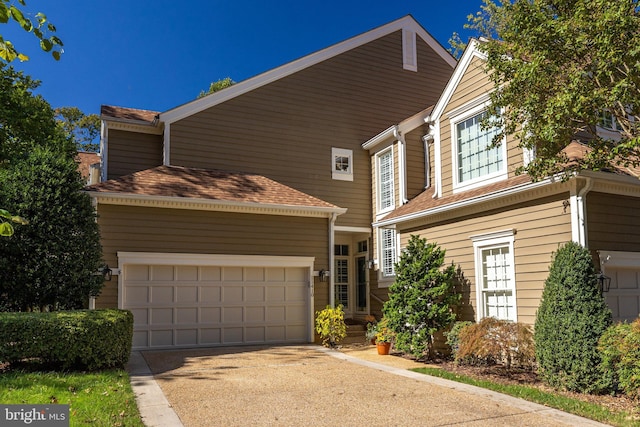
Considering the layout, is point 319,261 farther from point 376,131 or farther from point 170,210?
point 376,131

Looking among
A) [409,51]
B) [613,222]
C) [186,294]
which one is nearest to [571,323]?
[613,222]

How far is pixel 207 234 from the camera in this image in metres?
13.3

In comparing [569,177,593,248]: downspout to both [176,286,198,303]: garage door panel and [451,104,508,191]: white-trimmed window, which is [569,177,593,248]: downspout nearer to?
[451,104,508,191]: white-trimmed window

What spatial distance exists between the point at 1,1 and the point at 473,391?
7547 millimetres

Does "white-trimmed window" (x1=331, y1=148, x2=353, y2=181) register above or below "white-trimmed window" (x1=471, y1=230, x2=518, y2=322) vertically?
above

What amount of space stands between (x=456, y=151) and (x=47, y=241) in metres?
8.71

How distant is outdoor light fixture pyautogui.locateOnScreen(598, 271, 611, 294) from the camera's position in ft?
28.2

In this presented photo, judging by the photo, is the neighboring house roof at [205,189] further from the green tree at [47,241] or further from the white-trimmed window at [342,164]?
the white-trimmed window at [342,164]

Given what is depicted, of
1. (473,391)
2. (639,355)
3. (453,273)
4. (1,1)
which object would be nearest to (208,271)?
(453,273)

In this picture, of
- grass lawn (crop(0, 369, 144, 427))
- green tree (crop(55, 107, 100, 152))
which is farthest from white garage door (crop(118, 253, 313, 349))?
green tree (crop(55, 107, 100, 152))

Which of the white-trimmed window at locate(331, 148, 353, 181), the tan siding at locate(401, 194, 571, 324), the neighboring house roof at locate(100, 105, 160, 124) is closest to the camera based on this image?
the tan siding at locate(401, 194, 571, 324)

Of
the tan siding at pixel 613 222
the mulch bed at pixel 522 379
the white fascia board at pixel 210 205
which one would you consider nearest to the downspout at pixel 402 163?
the white fascia board at pixel 210 205

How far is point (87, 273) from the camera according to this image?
10383mm

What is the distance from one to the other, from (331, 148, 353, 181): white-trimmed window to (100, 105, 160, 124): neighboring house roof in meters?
5.59
